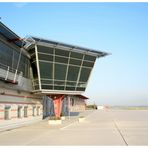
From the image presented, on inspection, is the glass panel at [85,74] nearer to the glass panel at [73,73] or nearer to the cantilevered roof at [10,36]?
the glass panel at [73,73]

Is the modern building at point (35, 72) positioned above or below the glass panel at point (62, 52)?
below

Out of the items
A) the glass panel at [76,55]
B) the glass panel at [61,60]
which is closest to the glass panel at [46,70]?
the glass panel at [61,60]

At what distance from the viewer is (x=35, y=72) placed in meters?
34.2

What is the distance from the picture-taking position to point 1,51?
25188mm

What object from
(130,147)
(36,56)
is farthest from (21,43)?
(130,147)

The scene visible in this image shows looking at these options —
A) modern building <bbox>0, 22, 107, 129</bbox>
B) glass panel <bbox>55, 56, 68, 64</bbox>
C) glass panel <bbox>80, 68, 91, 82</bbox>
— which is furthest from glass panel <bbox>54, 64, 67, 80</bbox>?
glass panel <bbox>80, 68, 91, 82</bbox>

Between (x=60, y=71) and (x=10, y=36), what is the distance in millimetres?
10048

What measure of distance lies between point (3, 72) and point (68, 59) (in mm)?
11523

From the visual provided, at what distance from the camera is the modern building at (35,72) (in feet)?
87.0

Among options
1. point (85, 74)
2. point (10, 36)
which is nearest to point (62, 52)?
point (85, 74)

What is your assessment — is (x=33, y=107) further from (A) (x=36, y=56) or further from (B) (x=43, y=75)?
(A) (x=36, y=56)

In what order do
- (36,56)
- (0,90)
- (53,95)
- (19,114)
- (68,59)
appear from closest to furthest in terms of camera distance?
(0,90) < (19,114) < (36,56) < (68,59) < (53,95)

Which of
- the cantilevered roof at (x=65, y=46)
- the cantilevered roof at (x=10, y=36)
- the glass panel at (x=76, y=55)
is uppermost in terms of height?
the cantilevered roof at (x=65, y=46)

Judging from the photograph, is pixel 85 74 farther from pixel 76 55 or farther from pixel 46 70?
pixel 46 70
